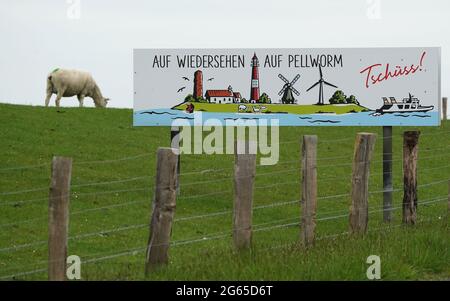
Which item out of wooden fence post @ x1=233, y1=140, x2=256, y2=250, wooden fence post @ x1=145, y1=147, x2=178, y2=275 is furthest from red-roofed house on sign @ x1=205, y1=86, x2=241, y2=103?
wooden fence post @ x1=145, y1=147, x2=178, y2=275

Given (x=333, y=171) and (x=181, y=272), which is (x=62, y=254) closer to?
(x=181, y=272)

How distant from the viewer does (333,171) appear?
83.6 ft

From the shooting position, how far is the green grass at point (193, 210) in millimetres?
10984

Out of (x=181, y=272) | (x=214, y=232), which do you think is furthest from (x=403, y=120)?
(x=181, y=272)

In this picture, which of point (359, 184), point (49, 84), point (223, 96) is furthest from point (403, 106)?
point (49, 84)

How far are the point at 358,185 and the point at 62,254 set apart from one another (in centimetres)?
512

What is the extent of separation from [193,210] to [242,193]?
298 inches

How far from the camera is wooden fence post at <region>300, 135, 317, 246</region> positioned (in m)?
12.6

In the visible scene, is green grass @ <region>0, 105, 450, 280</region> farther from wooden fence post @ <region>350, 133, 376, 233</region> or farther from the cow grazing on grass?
the cow grazing on grass

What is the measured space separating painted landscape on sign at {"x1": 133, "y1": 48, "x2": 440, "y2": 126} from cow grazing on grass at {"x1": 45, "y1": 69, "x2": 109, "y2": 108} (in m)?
25.1

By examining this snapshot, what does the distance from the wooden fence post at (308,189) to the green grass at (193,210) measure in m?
0.29

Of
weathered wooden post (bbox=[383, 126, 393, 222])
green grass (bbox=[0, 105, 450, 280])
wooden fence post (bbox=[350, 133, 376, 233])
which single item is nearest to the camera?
green grass (bbox=[0, 105, 450, 280])

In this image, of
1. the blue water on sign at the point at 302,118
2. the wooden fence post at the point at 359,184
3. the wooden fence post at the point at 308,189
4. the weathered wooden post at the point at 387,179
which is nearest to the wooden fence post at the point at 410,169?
the wooden fence post at the point at 359,184

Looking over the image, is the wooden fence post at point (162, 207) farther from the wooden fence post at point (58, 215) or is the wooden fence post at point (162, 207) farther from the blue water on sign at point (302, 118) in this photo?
the blue water on sign at point (302, 118)
